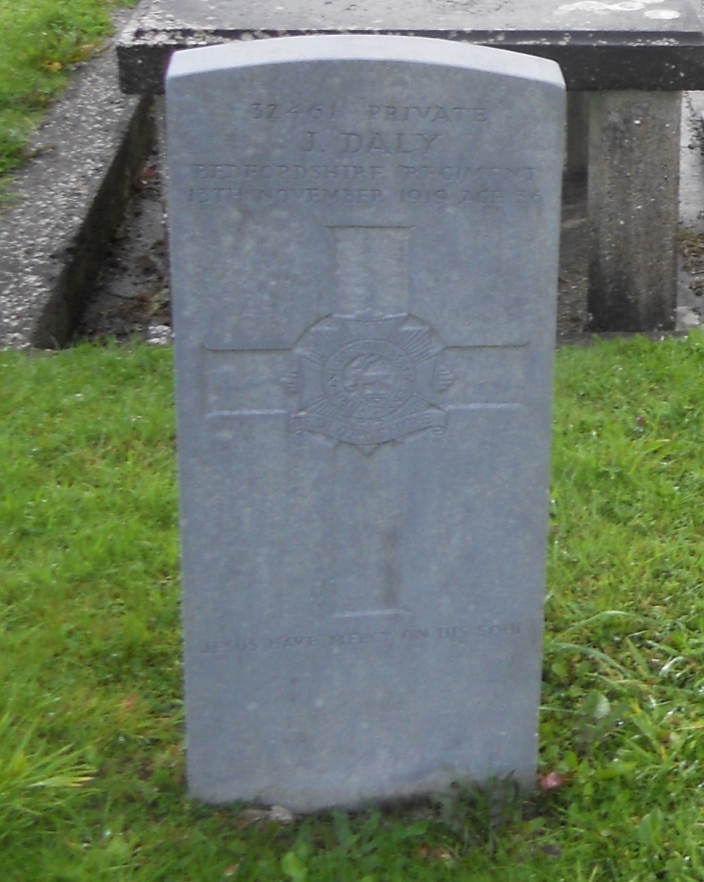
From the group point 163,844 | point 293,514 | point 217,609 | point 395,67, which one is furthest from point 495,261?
point 163,844

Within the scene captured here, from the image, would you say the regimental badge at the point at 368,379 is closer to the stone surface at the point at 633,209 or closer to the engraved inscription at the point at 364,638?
the engraved inscription at the point at 364,638

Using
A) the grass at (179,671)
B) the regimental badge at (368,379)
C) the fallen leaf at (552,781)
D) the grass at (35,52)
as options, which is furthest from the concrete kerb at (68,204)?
the fallen leaf at (552,781)

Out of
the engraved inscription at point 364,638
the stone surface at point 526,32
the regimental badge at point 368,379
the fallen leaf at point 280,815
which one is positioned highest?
the stone surface at point 526,32

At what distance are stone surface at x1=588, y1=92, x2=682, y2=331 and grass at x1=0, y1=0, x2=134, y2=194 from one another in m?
2.72

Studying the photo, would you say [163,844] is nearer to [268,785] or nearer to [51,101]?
[268,785]

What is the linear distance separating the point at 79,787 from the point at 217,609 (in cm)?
51

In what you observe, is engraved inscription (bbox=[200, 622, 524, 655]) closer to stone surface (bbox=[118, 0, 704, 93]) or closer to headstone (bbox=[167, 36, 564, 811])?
headstone (bbox=[167, 36, 564, 811])

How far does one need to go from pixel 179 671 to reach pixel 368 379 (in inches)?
40.1

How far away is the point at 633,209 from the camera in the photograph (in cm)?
477

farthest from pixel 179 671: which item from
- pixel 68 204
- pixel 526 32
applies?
pixel 68 204

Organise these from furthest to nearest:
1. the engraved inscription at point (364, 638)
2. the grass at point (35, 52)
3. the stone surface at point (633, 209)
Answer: the grass at point (35, 52) → the stone surface at point (633, 209) → the engraved inscription at point (364, 638)

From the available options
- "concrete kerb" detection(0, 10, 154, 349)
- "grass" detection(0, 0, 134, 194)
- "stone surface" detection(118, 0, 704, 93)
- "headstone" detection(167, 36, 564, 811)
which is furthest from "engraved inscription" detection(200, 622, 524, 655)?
"grass" detection(0, 0, 134, 194)

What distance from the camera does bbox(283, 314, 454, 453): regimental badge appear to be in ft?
6.96

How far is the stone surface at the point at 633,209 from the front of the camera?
15.2 feet
